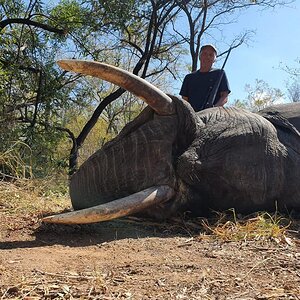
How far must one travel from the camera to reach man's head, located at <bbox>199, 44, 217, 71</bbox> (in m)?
5.75

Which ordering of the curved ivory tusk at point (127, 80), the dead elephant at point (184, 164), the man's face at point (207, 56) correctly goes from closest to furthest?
1. the curved ivory tusk at point (127, 80)
2. the dead elephant at point (184, 164)
3. the man's face at point (207, 56)

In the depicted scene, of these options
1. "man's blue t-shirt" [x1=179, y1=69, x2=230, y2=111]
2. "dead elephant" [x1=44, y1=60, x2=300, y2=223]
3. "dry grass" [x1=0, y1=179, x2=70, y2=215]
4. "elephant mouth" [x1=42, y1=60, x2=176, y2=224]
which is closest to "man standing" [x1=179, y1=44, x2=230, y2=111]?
"man's blue t-shirt" [x1=179, y1=69, x2=230, y2=111]

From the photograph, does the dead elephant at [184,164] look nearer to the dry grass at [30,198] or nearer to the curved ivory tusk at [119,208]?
the curved ivory tusk at [119,208]

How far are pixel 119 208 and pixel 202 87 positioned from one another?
2735 mm

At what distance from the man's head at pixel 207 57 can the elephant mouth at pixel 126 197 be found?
195 cm

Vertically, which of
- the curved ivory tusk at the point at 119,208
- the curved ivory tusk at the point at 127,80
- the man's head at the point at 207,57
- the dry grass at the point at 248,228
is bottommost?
the dry grass at the point at 248,228

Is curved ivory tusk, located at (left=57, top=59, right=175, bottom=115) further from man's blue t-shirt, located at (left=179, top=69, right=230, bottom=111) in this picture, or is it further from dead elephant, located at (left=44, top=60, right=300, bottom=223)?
man's blue t-shirt, located at (left=179, top=69, right=230, bottom=111)

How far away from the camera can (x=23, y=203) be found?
15.8 feet

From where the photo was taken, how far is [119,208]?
330 cm

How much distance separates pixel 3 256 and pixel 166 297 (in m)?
1.11

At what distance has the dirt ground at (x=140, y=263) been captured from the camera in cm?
207

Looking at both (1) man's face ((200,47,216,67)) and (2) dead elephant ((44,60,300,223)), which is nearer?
(2) dead elephant ((44,60,300,223))

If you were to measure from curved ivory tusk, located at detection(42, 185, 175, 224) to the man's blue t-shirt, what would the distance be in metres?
2.15

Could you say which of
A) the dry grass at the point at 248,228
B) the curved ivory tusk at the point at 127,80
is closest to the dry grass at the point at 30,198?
the curved ivory tusk at the point at 127,80
